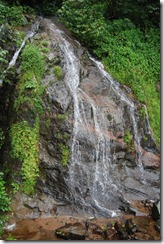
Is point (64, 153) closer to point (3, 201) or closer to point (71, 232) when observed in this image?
point (3, 201)

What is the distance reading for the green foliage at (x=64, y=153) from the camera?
25.9ft

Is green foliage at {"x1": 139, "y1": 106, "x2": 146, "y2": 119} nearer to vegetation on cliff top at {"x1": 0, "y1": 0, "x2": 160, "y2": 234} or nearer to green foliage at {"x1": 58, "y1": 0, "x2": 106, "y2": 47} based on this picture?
vegetation on cliff top at {"x1": 0, "y1": 0, "x2": 160, "y2": 234}

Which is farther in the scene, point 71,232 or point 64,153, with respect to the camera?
point 64,153

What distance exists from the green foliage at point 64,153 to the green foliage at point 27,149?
0.67 m

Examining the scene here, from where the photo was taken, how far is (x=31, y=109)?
827 centimetres

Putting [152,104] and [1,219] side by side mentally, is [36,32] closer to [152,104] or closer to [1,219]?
[152,104]

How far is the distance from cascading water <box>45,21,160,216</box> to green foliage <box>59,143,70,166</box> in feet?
0.40

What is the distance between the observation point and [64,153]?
796cm

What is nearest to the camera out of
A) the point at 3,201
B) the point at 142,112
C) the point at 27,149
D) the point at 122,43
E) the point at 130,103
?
the point at 3,201

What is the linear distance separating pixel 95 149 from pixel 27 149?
6.20 ft

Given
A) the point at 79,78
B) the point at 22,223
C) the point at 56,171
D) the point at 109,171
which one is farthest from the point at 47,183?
the point at 79,78

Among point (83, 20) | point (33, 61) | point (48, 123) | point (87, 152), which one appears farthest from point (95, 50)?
point (87, 152)

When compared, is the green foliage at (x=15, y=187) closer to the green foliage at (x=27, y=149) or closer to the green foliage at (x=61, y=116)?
the green foliage at (x=27, y=149)

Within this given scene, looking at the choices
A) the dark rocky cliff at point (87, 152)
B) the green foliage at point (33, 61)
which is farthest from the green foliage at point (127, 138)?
the green foliage at point (33, 61)
